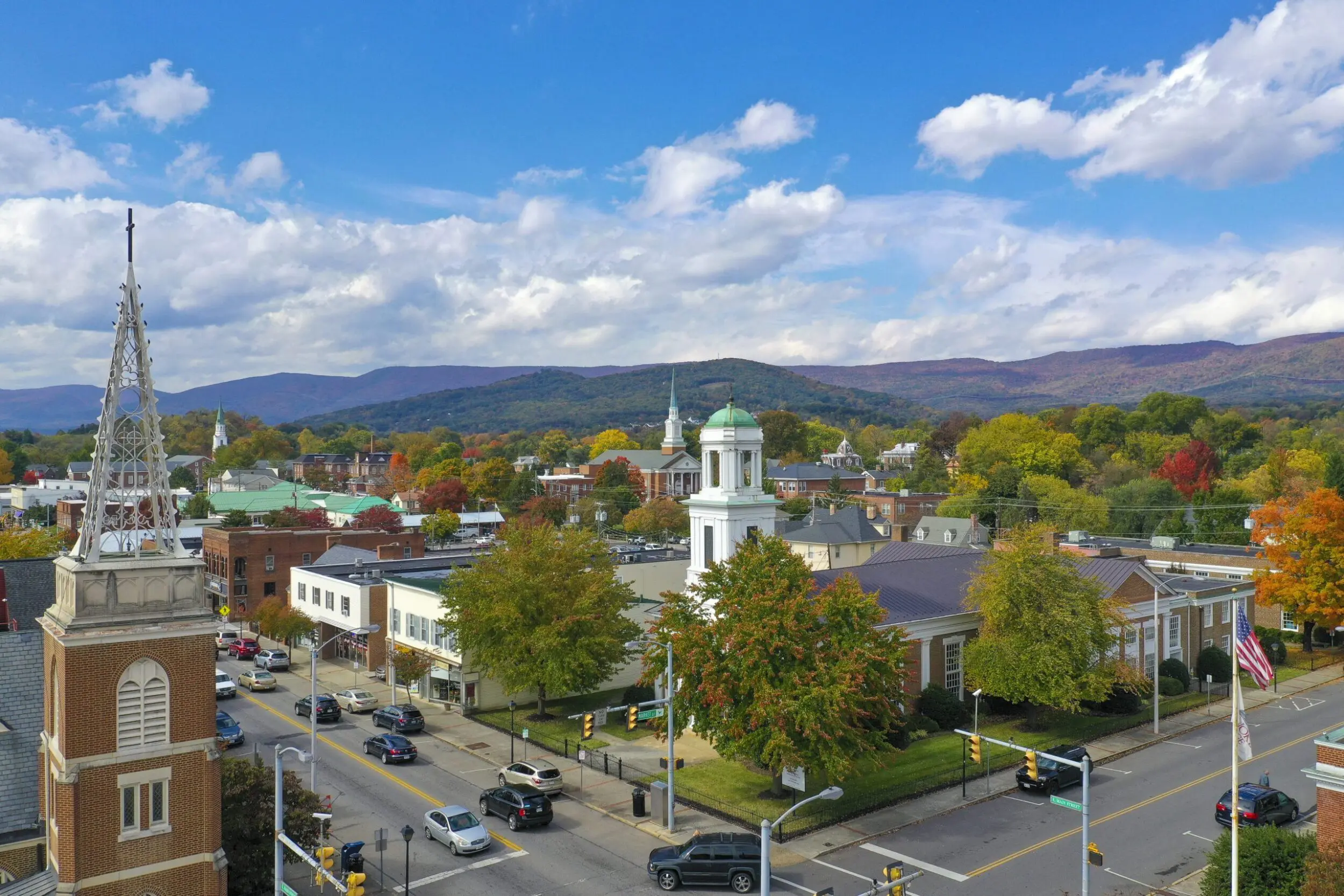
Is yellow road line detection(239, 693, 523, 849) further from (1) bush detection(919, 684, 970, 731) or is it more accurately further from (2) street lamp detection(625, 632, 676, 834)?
(1) bush detection(919, 684, 970, 731)

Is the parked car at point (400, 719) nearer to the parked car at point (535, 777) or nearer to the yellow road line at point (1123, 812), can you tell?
the parked car at point (535, 777)

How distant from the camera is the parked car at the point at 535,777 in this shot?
3481cm

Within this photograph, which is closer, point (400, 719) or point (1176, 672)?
point (400, 719)

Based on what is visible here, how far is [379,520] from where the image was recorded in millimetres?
101938

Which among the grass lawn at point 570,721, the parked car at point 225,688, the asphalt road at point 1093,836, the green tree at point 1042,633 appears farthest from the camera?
the parked car at point 225,688

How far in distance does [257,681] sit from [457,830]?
2759 cm

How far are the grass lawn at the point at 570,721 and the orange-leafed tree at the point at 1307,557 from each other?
131 feet

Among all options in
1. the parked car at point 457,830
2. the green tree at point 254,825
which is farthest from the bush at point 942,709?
the green tree at point 254,825

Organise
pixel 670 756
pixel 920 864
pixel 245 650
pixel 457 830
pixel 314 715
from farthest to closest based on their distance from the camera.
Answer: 1. pixel 245 650
2. pixel 314 715
3. pixel 670 756
4. pixel 457 830
5. pixel 920 864

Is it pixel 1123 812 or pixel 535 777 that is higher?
pixel 535 777

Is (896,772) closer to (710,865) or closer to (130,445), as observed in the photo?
(710,865)

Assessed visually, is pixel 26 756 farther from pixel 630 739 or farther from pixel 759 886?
pixel 630 739

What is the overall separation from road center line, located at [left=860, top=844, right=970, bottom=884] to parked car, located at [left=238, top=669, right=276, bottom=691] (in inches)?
1394

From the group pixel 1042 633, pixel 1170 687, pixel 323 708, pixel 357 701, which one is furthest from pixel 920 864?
pixel 357 701
